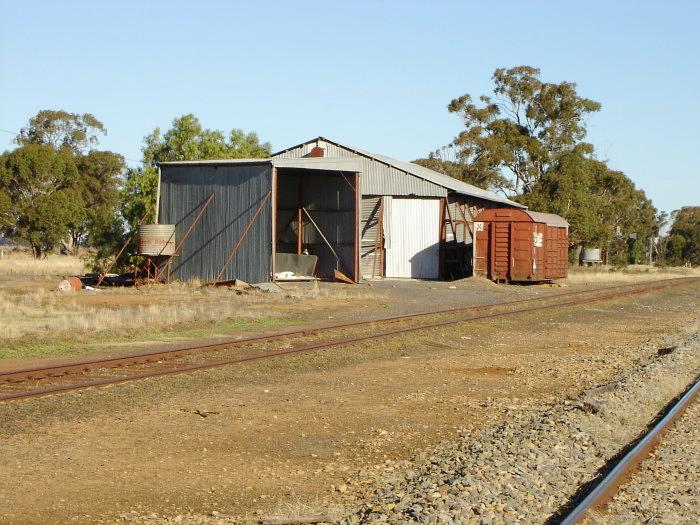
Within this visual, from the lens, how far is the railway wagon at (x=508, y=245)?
41031 mm

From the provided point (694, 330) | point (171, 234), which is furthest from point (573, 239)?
point (694, 330)

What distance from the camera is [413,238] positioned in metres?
44.4

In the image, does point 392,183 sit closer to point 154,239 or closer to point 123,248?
point 154,239

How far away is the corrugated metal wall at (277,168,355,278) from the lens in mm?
38991

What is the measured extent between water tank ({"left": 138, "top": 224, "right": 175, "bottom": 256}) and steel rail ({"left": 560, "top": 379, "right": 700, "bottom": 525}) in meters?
27.3

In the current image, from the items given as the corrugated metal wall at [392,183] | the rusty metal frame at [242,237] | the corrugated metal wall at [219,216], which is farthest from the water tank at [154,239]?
the corrugated metal wall at [392,183]

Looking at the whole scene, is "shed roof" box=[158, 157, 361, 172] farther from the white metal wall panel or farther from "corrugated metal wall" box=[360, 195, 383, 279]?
the white metal wall panel

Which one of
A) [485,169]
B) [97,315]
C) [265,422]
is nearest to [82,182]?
[485,169]

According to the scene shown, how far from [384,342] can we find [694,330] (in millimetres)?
8404

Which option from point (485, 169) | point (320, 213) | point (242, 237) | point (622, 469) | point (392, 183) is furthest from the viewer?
point (485, 169)

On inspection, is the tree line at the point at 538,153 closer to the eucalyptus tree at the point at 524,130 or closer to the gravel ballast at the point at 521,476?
the eucalyptus tree at the point at 524,130

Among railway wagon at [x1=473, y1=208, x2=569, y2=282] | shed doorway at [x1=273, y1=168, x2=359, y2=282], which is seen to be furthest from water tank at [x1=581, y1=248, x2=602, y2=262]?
shed doorway at [x1=273, y1=168, x2=359, y2=282]

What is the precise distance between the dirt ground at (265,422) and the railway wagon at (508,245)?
22293mm

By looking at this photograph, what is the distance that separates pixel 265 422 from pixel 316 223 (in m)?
30.8
